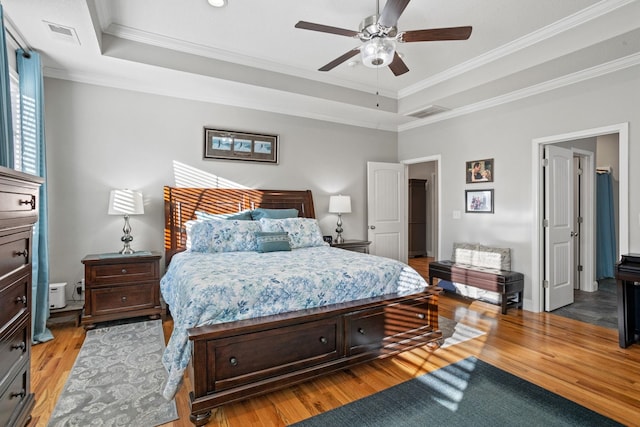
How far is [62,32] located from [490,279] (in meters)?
5.07

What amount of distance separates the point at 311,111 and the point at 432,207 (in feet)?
16.6

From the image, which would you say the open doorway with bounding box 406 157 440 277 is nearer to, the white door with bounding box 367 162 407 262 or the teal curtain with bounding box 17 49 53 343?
the white door with bounding box 367 162 407 262

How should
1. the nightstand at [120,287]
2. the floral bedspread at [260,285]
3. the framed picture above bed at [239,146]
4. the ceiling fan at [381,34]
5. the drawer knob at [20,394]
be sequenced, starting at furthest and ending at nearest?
1. the framed picture above bed at [239,146]
2. the nightstand at [120,287]
3. the ceiling fan at [381,34]
4. the floral bedspread at [260,285]
5. the drawer knob at [20,394]

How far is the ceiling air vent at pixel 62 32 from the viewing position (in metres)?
2.76

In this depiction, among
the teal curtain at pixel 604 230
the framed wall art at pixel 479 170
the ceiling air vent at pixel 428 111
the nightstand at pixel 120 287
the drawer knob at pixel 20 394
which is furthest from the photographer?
the teal curtain at pixel 604 230

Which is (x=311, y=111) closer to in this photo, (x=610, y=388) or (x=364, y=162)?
(x=364, y=162)

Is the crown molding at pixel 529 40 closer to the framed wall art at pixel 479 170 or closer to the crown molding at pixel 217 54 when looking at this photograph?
the crown molding at pixel 217 54

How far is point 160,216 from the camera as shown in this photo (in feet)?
13.6

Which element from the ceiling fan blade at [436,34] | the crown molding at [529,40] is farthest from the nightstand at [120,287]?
the crown molding at [529,40]

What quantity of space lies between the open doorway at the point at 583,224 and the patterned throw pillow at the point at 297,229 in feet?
8.76

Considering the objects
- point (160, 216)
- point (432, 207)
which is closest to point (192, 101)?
point (160, 216)

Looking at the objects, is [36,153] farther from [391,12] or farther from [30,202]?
[391,12]

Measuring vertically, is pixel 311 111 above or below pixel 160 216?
above

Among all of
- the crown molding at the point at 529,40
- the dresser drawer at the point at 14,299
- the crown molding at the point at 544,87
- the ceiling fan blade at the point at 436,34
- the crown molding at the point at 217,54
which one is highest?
the crown molding at the point at 217,54
